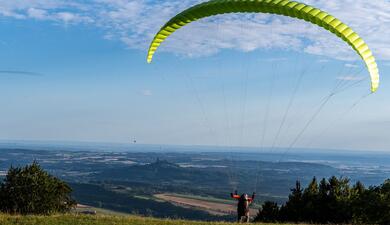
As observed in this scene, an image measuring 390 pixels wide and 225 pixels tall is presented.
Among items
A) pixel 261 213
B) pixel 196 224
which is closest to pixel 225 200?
pixel 261 213

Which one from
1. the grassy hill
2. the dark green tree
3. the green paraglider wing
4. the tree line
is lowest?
the dark green tree

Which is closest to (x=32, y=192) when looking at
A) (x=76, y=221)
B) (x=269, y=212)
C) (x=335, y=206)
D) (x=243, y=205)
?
(x=269, y=212)

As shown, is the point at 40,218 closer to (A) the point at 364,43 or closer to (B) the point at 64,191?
(A) the point at 364,43

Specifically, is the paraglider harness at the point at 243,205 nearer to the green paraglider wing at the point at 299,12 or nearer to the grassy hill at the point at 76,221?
the grassy hill at the point at 76,221

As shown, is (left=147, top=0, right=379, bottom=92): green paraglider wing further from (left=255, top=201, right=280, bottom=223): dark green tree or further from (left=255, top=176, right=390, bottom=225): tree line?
(left=255, top=201, right=280, bottom=223): dark green tree

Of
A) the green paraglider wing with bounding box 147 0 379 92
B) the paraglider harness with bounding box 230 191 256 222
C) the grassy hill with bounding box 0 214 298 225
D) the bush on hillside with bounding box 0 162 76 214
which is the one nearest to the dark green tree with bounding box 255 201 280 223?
the bush on hillside with bounding box 0 162 76 214

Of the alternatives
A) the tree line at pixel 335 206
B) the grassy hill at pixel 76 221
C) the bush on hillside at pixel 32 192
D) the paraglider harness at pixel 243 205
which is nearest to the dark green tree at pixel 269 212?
the tree line at pixel 335 206

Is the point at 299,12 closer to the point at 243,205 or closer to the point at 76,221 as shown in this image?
the point at 243,205
